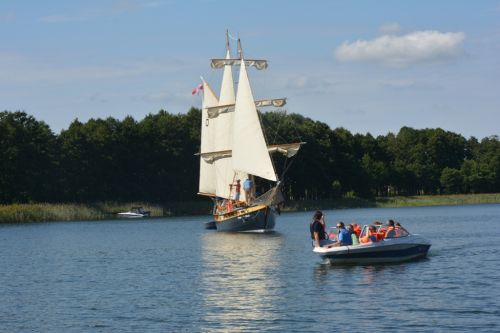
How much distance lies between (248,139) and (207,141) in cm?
1517

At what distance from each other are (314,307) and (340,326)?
409 centimetres

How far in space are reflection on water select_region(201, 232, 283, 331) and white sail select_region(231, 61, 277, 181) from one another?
8.34 meters

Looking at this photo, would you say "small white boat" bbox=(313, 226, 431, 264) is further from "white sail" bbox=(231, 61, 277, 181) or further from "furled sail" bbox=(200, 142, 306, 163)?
"furled sail" bbox=(200, 142, 306, 163)

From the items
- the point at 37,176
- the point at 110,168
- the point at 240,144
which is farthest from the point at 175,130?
the point at 240,144

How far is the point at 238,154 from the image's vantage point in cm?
8212

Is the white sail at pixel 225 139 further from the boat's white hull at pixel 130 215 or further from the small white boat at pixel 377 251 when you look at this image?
the boat's white hull at pixel 130 215

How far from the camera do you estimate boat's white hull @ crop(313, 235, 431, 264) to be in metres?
46.9

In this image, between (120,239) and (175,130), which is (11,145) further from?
(120,239)

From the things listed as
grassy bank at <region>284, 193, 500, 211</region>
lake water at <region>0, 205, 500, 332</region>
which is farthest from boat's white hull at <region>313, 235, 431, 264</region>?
grassy bank at <region>284, 193, 500, 211</region>

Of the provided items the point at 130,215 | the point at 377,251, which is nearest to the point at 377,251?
the point at 377,251

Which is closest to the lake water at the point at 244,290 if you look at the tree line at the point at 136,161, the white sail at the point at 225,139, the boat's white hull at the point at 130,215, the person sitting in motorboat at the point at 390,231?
the person sitting in motorboat at the point at 390,231

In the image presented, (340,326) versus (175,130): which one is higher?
(175,130)

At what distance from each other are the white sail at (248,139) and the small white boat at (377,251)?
99.7 feet

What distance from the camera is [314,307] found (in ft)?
116
